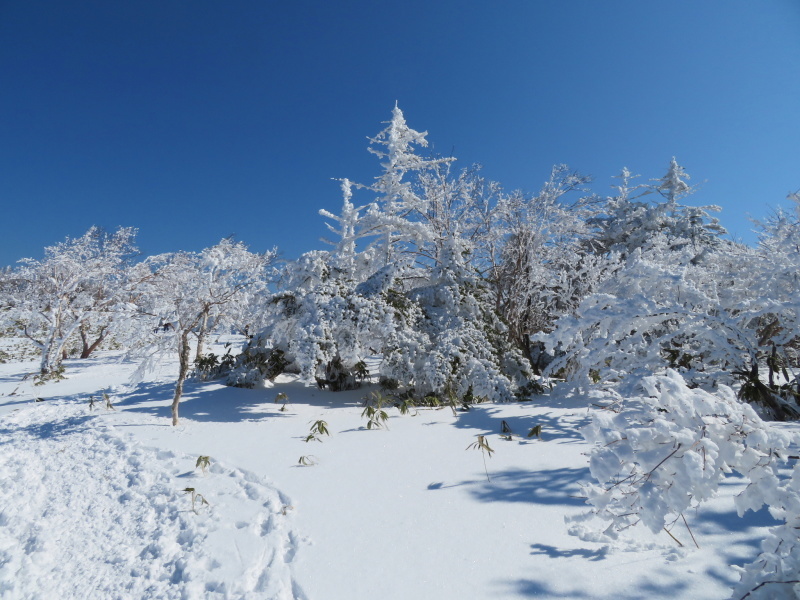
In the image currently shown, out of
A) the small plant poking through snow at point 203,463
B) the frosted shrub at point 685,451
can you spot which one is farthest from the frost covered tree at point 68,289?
the frosted shrub at point 685,451

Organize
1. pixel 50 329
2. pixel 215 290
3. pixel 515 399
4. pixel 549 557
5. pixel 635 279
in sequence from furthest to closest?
pixel 50 329 → pixel 215 290 → pixel 515 399 → pixel 635 279 → pixel 549 557

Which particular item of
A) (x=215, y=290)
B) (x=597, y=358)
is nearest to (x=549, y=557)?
(x=597, y=358)

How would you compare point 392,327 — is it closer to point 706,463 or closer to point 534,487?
point 534,487

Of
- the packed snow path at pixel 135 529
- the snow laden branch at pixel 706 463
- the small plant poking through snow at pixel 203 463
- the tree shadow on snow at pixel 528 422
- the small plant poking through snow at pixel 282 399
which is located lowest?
the packed snow path at pixel 135 529

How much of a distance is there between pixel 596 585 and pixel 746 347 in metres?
4.22

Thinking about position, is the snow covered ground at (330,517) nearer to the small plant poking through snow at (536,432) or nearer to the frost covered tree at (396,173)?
the small plant poking through snow at (536,432)

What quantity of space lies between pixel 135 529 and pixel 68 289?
46.3 ft

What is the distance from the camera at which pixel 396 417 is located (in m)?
6.24

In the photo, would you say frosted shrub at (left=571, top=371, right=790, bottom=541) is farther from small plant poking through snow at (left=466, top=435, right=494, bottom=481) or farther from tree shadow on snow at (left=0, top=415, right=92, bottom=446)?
tree shadow on snow at (left=0, top=415, right=92, bottom=446)

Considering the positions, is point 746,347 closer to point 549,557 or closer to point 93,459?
point 549,557

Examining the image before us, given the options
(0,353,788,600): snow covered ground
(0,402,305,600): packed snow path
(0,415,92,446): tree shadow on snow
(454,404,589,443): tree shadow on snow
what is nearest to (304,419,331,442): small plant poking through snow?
(0,353,788,600): snow covered ground

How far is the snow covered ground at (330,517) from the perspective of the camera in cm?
246

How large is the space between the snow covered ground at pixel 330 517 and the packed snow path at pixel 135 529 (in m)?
0.02

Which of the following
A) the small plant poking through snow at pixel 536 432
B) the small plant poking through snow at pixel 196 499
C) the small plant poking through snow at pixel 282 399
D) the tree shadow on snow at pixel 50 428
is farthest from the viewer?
the small plant poking through snow at pixel 282 399
